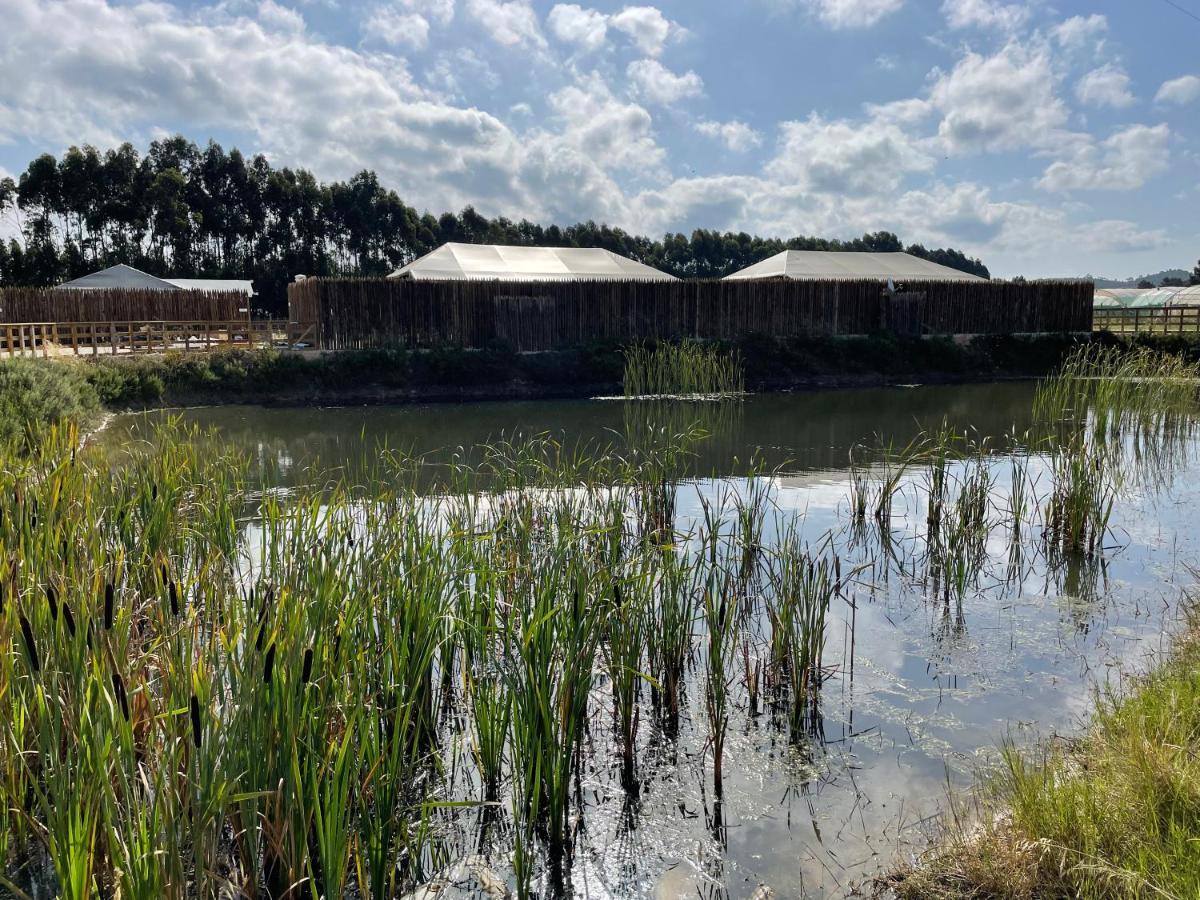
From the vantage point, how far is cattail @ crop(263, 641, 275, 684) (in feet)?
6.75

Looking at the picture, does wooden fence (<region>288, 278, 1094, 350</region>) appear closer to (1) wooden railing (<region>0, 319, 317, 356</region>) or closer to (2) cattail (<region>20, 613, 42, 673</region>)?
(1) wooden railing (<region>0, 319, 317, 356</region>)

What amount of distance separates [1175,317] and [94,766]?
32.2 meters

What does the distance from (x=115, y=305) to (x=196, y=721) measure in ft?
87.3

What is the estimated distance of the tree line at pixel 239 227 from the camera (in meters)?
37.4

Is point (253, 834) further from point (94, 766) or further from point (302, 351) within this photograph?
point (302, 351)

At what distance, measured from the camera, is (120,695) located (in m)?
1.90

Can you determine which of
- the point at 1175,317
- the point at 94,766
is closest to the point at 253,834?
the point at 94,766

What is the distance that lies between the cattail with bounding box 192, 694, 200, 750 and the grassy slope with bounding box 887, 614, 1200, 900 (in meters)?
2.01

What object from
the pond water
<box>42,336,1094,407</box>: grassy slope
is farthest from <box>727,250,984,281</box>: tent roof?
the pond water

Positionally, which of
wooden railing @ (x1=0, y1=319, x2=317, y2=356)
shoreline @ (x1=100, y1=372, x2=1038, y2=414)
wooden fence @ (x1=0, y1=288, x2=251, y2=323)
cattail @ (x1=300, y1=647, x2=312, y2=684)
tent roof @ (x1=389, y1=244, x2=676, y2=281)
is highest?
tent roof @ (x1=389, y1=244, x2=676, y2=281)

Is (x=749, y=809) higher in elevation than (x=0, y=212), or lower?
lower

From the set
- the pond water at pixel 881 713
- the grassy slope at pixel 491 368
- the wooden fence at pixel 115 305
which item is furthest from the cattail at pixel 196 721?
the wooden fence at pixel 115 305

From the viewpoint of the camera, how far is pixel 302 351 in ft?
60.8

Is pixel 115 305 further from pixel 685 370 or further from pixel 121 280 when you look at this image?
pixel 685 370
